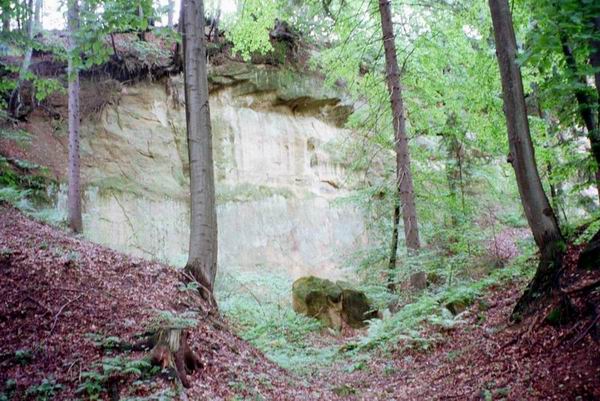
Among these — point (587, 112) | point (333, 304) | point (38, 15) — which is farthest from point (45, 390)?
point (38, 15)

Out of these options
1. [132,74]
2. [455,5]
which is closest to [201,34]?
[455,5]

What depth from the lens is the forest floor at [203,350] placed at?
4629 millimetres

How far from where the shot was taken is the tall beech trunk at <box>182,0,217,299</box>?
8.26m

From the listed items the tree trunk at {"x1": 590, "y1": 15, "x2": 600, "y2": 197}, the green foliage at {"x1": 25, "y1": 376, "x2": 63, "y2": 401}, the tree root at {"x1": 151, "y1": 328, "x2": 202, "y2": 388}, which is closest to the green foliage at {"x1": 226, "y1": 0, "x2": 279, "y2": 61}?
the tree trunk at {"x1": 590, "y1": 15, "x2": 600, "y2": 197}

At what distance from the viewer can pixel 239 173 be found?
68.4ft

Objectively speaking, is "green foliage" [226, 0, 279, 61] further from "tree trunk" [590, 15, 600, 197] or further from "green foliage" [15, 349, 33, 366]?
"green foliage" [15, 349, 33, 366]

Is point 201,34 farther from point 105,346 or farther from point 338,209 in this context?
point 338,209

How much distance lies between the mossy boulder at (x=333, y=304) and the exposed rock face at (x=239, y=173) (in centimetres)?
330

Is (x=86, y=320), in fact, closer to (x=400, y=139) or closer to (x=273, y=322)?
(x=273, y=322)

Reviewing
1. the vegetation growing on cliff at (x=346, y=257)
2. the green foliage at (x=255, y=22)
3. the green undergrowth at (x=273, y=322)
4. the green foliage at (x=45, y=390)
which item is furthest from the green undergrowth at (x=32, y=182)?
the green foliage at (x=45, y=390)

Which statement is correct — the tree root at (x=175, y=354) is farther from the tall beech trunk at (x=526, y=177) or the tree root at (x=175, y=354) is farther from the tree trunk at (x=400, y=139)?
the tree trunk at (x=400, y=139)

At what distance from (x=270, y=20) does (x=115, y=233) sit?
914 centimetres

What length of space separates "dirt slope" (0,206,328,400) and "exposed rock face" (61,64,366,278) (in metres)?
8.90

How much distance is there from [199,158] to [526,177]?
523cm
